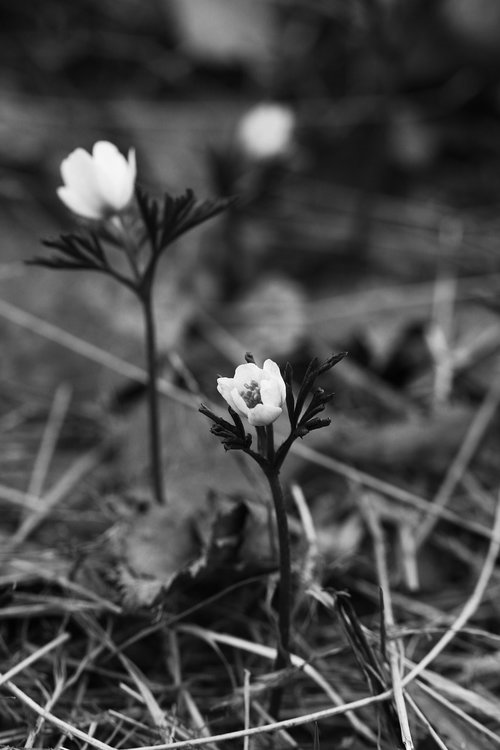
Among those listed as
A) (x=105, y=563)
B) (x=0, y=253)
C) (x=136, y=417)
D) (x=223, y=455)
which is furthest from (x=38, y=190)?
(x=105, y=563)

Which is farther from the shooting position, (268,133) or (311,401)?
(268,133)

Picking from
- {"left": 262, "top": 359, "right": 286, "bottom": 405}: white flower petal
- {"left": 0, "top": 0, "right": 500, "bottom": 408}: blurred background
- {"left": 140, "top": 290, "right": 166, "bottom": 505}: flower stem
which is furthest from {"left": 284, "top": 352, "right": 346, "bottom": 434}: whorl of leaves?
{"left": 0, "top": 0, "right": 500, "bottom": 408}: blurred background

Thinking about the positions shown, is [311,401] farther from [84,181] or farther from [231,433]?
[84,181]

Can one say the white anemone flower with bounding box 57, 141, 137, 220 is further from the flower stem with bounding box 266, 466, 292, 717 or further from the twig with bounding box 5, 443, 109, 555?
the twig with bounding box 5, 443, 109, 555

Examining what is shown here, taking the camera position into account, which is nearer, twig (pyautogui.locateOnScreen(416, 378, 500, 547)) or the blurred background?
twig (pyautogui.locateOnScreen(416, 378, 500, 547))

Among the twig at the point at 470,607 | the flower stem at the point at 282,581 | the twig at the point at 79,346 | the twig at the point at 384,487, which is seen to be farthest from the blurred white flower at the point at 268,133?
the flower stem at the point at 282,581

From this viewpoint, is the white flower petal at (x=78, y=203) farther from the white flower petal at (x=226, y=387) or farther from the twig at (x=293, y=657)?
the twig at (x=293, y=657)

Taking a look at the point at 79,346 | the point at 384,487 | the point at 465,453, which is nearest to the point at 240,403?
the point at 384,487
